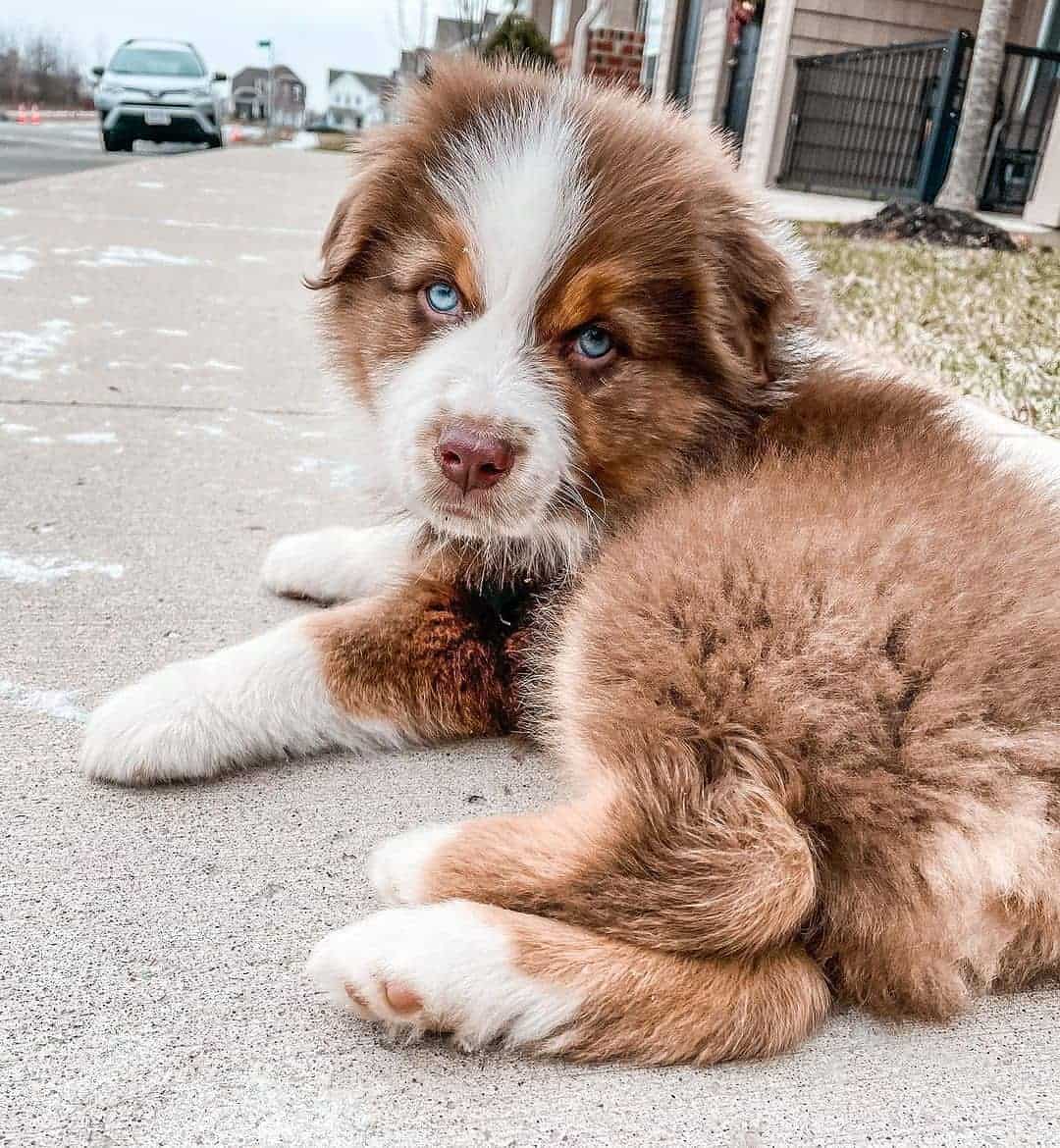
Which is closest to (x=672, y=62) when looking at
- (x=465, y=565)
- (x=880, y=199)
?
(x=880, y=199)

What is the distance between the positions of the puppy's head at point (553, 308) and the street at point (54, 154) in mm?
11673

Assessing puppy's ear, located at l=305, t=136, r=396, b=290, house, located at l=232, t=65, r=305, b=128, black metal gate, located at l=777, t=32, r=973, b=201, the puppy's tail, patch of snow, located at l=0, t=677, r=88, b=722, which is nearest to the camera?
the puppy's tail

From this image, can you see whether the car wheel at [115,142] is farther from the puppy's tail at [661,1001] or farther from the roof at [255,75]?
the roof at [255,75]

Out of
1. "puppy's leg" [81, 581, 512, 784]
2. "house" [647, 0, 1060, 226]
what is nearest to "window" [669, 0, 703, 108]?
"house" [647, 0, 1060, 226]

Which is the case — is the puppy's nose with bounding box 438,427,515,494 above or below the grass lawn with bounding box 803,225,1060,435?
above

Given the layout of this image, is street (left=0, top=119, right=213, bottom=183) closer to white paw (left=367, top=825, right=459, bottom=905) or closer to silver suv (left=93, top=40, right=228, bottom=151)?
silver suv (left=93, top=40, right=228, bottom=151)

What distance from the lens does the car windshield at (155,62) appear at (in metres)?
22.5

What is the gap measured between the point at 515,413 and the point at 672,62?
1986 centimetres

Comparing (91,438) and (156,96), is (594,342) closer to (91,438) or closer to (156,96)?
(91,438)

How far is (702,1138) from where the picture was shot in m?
1.29

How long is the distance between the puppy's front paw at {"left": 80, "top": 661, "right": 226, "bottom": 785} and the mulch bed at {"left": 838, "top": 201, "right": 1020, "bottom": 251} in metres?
9.04

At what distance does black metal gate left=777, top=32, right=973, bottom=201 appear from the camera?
12.1 m

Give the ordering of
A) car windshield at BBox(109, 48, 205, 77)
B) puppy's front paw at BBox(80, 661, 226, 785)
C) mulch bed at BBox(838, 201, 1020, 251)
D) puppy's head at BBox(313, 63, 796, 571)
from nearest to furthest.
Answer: puppy's front paw at BBox(80, 661, 226, 785), puppy's head at BBox(313, 63, 796, 571), mulch bed at BBox(838, 201, 1020, 251), car windshield at BBox(109, 48, 205, 77)

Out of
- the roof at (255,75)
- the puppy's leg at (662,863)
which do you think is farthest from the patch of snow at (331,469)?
the roof at (255,75)
